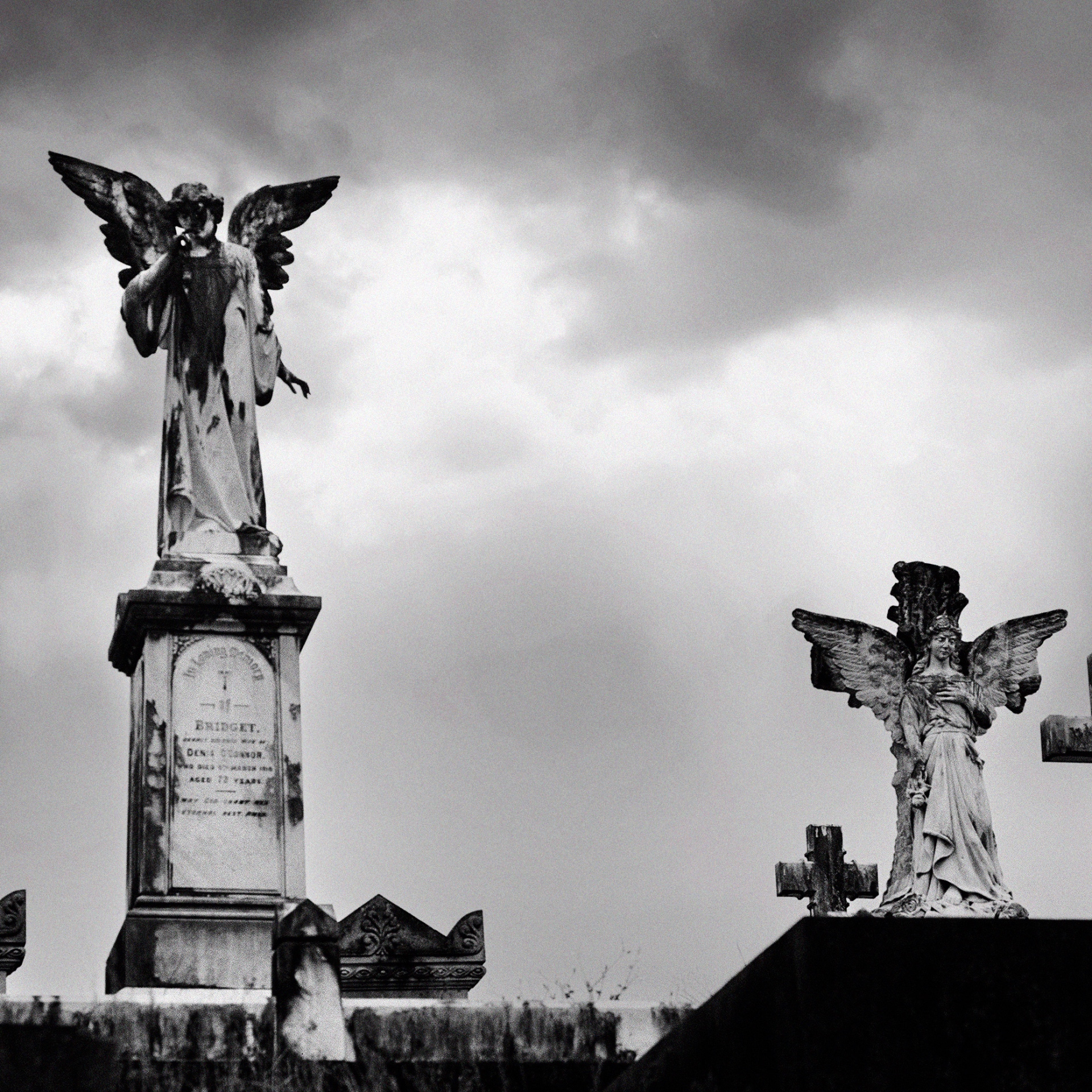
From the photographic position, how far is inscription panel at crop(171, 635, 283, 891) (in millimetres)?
13594

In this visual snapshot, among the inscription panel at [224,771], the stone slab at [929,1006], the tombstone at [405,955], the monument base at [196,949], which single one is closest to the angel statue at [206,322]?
the inscription panel at [224,771]

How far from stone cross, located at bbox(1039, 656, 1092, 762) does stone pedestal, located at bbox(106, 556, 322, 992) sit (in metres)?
4.11

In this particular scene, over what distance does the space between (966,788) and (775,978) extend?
8.12 m

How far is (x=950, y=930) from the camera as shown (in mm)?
8141

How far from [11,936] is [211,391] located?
4.72m

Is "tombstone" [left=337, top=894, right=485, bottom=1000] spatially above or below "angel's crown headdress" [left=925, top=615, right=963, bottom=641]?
below

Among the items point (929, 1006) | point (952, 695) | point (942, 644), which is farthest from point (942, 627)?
point (929, 1006)

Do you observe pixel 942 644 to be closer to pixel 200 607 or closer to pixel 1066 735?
pixel 1066 735

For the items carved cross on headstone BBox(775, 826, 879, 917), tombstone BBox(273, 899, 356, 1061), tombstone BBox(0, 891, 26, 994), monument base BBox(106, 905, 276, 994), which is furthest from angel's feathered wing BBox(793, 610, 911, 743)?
tombstone BBox(273, 899, 356, 1061)

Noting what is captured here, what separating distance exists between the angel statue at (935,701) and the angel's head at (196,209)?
→ 15.4ft

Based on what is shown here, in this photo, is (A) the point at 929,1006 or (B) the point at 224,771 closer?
(A) the point at 929,1006

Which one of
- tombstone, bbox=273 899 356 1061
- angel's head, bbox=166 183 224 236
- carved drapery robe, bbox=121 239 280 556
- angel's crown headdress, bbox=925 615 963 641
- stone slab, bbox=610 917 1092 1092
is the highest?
angel's head, bbox=166 183 224 236

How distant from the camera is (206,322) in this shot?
15.2 metres

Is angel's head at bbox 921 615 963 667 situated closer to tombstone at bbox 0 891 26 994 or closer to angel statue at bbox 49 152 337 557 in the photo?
angel statue at bbox 49 152 337 557
